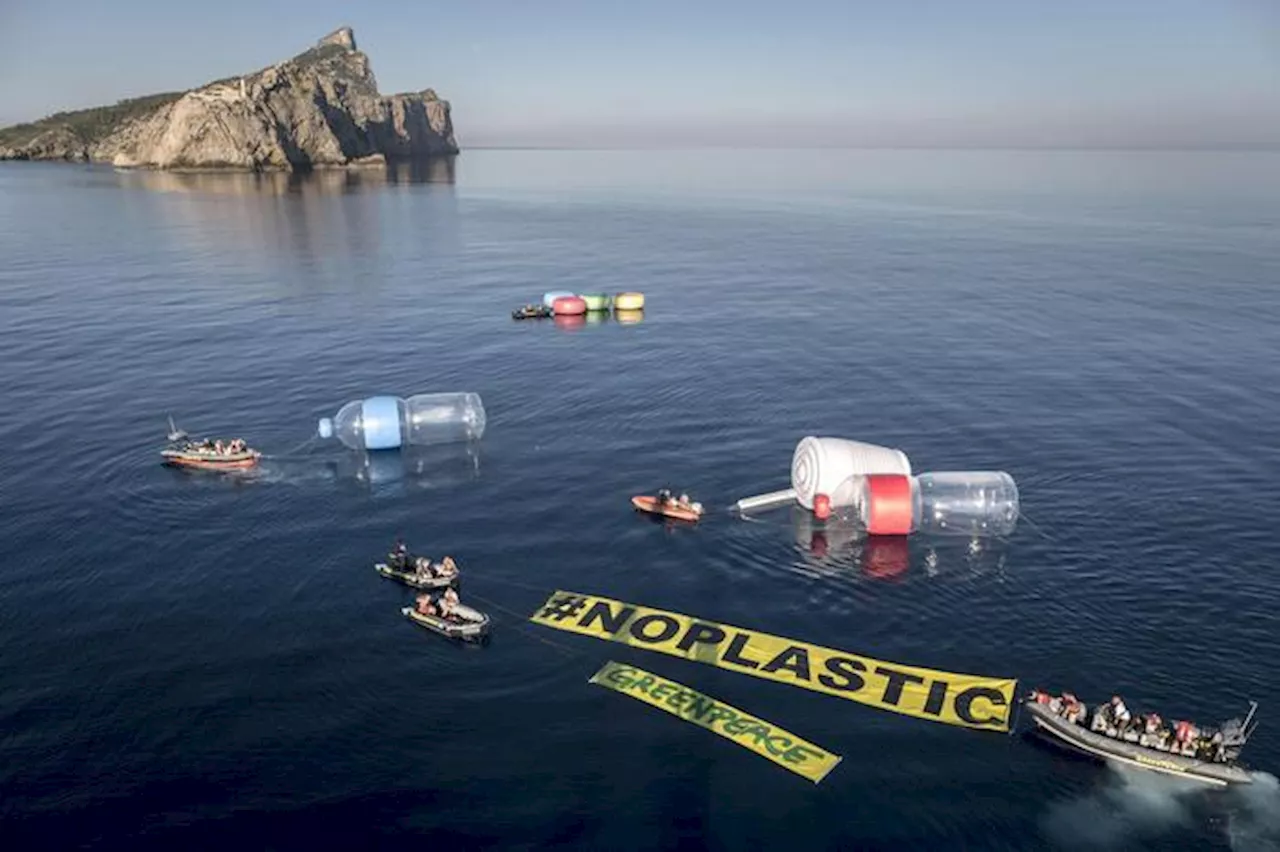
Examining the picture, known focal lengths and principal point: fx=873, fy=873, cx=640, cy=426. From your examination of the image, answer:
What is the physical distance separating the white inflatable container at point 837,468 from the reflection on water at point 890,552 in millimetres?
1802

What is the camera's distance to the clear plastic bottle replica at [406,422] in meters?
60.3

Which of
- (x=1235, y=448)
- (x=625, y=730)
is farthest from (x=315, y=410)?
(x=1235, y=448)

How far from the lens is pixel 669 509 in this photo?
2039 inches

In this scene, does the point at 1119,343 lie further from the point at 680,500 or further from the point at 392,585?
the point at 392,585

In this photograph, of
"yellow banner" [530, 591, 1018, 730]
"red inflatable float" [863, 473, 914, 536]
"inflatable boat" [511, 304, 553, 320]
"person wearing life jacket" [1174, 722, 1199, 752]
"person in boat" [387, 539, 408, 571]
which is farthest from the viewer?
"inflatable boat" [511, 304, 553, 320]

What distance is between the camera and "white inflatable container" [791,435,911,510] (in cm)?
5075

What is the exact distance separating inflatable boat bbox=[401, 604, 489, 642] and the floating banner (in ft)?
21.0

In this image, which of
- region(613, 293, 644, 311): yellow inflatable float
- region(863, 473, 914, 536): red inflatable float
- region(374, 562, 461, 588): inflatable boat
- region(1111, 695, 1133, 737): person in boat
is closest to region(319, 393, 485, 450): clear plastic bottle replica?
region(374, 562, 461, 588): inflatable boat

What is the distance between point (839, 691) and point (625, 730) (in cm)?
925

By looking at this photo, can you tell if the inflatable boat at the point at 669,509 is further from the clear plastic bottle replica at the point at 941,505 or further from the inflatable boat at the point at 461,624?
the inflatable boat at the point at 461,624

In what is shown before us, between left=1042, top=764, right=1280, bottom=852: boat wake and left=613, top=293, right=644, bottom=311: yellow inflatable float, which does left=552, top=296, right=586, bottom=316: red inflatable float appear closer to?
left=613, top=293, right=644, bottom=311: yellow inflatable float

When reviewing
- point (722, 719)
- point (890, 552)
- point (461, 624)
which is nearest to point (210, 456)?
point (461, 624)

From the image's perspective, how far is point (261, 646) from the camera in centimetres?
3909

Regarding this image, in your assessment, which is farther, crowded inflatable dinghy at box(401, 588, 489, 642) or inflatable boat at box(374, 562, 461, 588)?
inflatable boat at box(374, 562, 461, 588)
